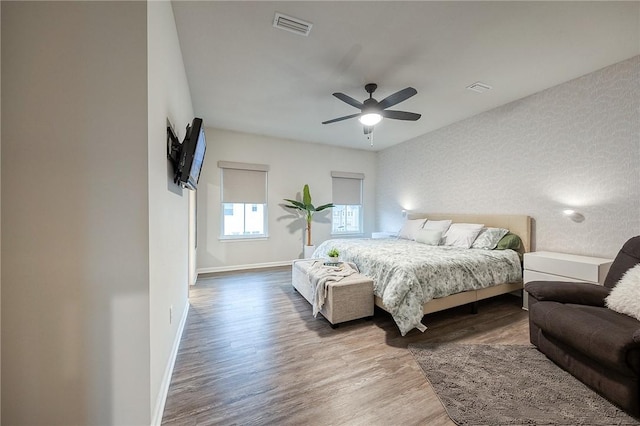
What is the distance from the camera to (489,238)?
3.45 m

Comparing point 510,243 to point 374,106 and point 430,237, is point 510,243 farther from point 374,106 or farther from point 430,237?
point 374,106

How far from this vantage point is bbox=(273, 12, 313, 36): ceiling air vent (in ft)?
6.47

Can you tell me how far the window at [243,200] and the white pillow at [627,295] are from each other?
4870 millimetres

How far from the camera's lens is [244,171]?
199 inches

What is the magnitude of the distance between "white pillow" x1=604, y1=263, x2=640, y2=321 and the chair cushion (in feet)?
0.16

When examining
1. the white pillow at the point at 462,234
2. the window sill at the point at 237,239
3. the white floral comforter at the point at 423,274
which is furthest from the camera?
the window sill at the point at 237,239

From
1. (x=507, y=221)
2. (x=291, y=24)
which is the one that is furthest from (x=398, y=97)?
(x=507, y=221)

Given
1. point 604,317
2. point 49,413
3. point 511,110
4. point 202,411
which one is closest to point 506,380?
point 604,317

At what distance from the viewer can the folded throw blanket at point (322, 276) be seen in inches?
104

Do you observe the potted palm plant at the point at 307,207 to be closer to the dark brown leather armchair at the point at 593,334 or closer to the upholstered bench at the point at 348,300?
the upholstered bench at the point at 348,300

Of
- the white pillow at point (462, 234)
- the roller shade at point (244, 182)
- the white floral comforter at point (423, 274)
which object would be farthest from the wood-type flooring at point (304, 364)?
the roller shade at point (244, 182)

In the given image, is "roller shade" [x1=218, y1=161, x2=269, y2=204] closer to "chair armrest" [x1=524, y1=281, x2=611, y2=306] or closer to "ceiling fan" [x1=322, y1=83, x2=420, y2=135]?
"ceiling fan" [x1=322, y1=83, x2=420, y2=135]

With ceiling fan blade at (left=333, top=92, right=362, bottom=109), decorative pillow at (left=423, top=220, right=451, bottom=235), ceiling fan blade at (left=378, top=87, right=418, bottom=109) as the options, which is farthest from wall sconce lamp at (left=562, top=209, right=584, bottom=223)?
ceiling fan blade at (left=333, top=92, right=362, bottom=109)

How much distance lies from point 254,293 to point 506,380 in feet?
9.77
